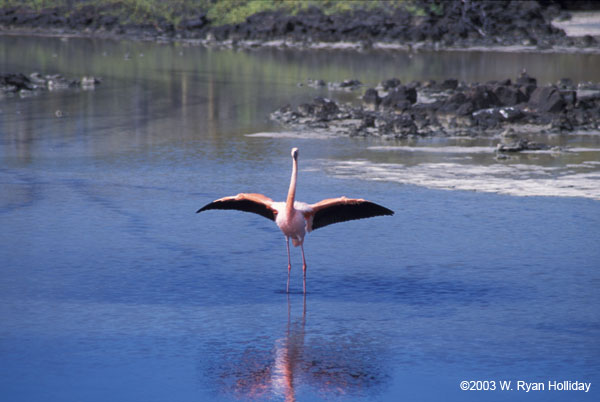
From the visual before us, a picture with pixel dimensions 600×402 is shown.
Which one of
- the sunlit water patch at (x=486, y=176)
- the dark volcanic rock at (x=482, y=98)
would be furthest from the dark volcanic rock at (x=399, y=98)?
the sunlit water patch at (x=486, y=176)

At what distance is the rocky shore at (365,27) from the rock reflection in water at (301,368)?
44176mm

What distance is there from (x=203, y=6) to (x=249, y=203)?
192 feet

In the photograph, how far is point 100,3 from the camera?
67.8 m

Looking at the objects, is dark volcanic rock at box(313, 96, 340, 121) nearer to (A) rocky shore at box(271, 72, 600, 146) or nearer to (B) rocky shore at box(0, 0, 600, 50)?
(A) rocky shore at box(271, 72, 600, 146)

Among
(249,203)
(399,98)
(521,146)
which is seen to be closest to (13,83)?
(399,98)

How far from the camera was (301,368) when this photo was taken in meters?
7.95

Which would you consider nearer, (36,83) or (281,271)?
(281,271)

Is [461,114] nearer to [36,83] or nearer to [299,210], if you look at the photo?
[299,210]

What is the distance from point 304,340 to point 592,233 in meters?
5.21

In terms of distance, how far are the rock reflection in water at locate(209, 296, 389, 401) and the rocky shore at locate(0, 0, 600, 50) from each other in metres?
44.2

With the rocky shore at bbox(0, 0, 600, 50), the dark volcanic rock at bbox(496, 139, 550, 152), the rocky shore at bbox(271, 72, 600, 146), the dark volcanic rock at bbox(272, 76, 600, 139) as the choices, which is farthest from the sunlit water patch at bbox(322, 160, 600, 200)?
the rocky shore at bbox(0, 0, 600, 50)

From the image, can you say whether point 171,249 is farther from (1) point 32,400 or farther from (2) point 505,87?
(2) point 505,87

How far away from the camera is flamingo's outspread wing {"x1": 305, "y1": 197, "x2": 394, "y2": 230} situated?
980cm

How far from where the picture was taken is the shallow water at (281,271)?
789 cm
